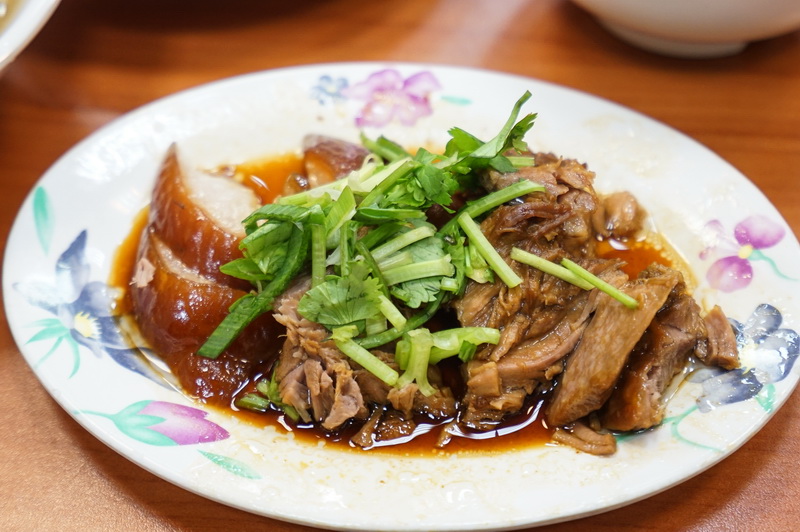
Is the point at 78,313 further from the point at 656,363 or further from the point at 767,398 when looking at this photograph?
the point at 767,398

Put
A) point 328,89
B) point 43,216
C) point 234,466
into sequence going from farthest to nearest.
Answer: point 328,89 → point 43,216 → point 234,466

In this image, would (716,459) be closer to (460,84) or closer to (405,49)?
(460,84)

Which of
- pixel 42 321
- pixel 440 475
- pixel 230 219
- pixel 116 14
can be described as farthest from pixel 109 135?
pixel 440 475

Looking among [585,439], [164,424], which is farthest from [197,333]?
[585,439]

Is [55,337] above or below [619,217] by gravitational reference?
below

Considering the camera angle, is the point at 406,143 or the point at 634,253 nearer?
the point at 634,253

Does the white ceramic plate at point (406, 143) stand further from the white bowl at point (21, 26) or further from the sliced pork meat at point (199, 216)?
the white bowl at point (21, 26)
